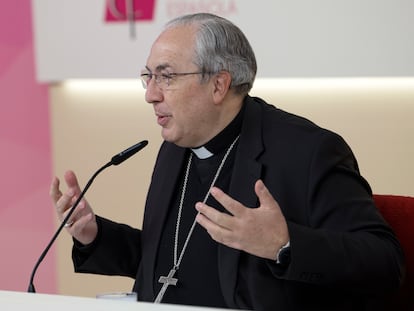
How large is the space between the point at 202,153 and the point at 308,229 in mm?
635

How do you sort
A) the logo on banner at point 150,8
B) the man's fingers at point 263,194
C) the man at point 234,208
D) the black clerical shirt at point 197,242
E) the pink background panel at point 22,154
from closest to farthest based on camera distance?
the man's fingers at point 263,194, the man at point 234,208, the black clerical shirt at point 197,242, the logo on banner at point 150,8, the pink background panel at point 22,154

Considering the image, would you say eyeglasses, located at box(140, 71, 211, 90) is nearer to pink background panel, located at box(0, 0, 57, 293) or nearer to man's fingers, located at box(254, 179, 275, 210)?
man's fingers, located at box(254, 179, 275, 210)

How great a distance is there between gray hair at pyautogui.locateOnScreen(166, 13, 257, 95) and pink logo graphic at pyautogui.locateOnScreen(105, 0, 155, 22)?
1637 mm

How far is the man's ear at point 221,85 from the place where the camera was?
2.55 metres

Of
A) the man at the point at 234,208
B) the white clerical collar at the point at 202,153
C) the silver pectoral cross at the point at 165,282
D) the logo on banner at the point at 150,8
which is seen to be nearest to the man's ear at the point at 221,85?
the man at the point at 234,208

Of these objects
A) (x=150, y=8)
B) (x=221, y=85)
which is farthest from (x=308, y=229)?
(x=150, y=8)

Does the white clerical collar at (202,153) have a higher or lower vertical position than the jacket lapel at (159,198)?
higher

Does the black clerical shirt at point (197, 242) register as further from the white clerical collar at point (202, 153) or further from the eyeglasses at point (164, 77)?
the eyeglasses at point (164, 77)

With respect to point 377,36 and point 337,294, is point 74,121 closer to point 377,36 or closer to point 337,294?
point 377,36

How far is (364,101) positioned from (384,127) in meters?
0.14

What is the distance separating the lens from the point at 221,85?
256cm

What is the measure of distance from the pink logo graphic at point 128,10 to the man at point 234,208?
149 centimetres

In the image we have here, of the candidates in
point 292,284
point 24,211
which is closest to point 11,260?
point 24,211

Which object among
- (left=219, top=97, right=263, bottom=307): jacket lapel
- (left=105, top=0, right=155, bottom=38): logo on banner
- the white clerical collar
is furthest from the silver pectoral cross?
(left=105, top=0, right=155, bottom=38): logo on banner
